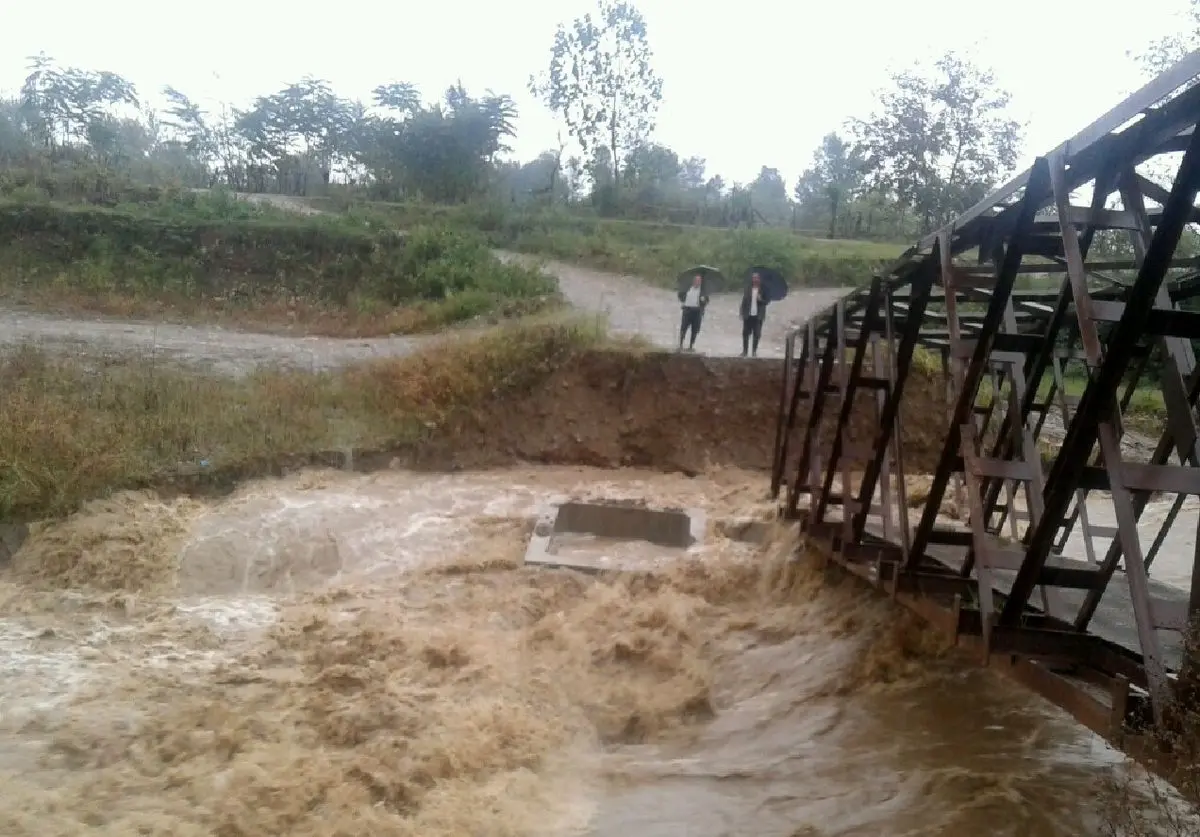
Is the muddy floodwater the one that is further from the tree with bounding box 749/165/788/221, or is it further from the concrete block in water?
the tree with bounding box 749/165/788/221

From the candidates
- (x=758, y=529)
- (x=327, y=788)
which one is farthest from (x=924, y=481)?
(x=327, y=788)

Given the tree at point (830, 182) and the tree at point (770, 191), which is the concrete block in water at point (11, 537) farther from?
the tree at point (770, 191)

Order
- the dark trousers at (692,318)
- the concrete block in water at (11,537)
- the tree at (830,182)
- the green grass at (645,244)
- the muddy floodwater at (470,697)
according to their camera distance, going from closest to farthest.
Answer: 1. the muddy floodwater at (470,697)
2. the concrete block in water at (11,537)
3. the dark trousers at (692,318)
4. the green grass at (645,244)
5. the tree at (830,182)

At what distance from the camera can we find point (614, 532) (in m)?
11.4

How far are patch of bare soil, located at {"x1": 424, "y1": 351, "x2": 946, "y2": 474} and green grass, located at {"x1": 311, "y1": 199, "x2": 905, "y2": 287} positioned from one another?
8839 millimetres

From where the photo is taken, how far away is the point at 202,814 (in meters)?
5.24

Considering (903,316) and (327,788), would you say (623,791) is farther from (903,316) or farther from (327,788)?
(903,316)

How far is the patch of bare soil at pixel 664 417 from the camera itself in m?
14.8

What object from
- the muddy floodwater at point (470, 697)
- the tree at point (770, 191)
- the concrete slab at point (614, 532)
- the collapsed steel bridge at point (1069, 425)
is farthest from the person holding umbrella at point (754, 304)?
the tree at point (770, 191)

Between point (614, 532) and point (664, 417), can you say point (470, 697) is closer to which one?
point (614, 532)

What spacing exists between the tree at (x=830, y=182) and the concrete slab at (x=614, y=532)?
2184cm

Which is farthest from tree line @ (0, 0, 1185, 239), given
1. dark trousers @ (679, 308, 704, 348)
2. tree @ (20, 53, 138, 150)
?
dark trousers @ (679, 308, 704, 348)

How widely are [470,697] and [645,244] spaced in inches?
866

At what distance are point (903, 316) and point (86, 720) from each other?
766 cm
